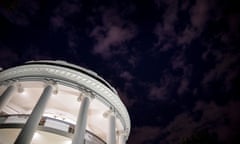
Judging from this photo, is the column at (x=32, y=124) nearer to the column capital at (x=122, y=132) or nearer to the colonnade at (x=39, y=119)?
the colonnade at (x=39, y=119)

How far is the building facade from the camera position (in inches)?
626

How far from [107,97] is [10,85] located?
917 centimetres

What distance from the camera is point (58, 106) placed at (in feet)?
75.2

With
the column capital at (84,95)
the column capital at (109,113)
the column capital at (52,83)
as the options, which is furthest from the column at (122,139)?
the column capital at (52,83)

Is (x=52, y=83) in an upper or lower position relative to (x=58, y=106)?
lower

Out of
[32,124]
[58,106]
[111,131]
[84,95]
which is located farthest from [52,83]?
[111,131]

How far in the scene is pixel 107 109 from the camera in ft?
68.8

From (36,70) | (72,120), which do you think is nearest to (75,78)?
(36,70)

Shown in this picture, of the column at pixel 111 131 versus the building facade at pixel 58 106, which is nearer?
the building facade at pixel 58 106

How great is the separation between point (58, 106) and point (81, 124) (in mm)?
8377

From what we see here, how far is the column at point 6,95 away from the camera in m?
16.5

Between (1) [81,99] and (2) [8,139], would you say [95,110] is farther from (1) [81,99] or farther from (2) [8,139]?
(2) [8,139]

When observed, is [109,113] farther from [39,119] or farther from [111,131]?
[39,119]

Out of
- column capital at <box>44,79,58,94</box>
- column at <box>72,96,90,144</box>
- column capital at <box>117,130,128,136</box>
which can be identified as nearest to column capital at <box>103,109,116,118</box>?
column capital at <box>117,130,128,136</box>
